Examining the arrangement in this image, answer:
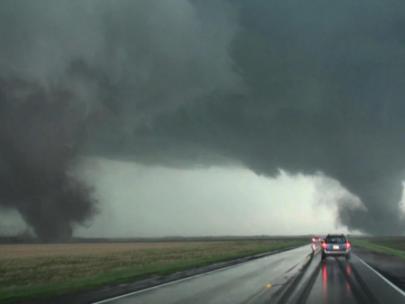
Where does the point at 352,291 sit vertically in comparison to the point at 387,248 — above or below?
below

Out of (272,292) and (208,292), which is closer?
(272,292)

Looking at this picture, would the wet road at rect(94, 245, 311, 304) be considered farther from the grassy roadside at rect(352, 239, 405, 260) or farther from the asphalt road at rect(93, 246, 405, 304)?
the grassy roadside at rect(352, 239, 405, 260)

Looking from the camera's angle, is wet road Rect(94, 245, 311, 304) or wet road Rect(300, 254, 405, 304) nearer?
wet road Rect(300, 254, 405, 304)

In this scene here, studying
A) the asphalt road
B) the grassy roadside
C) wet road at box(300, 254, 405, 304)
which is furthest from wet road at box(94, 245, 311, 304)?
the grassy roadside

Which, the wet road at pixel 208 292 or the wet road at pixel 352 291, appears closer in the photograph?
the wet road at pixel 352 291

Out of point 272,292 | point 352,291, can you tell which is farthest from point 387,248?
point 272,292

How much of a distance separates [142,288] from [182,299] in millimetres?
4055

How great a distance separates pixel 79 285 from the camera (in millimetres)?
19141

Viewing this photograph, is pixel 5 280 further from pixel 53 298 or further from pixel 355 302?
pixel 355 302

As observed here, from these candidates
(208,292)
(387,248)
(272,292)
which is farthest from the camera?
(387,248)

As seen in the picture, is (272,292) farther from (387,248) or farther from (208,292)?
(387,248)

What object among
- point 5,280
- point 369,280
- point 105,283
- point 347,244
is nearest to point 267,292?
point 369,280

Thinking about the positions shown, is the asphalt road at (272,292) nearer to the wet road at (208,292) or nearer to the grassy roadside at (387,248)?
the wet road at (208,292)

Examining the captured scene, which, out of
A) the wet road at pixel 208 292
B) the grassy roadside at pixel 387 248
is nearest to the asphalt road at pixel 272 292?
the wet road at pixel 208 292
